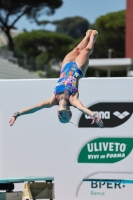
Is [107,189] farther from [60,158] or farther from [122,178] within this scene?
[60,158]

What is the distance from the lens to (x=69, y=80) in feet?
26.3

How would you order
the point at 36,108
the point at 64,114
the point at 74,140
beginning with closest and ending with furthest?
1. the point at 64,114
2. the point at 36,108
3. the point at 74,140

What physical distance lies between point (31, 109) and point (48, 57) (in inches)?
1708

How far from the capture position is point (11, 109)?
9039 mm

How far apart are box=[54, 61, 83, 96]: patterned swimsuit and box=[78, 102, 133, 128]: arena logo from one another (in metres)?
0.83

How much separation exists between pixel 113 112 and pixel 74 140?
818 millimetres

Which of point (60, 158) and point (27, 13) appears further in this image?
point (27, 13)

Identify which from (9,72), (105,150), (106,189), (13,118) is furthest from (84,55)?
(9,72)

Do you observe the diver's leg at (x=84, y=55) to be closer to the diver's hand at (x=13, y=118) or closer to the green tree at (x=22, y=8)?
the diver's hand at (x=13, y=118)

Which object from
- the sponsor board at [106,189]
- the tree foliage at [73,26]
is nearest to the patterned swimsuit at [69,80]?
the sponsor board at [106,189]

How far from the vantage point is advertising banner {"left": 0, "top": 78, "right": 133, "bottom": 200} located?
28.5 ft

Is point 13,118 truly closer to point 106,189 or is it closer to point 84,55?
point 84,55

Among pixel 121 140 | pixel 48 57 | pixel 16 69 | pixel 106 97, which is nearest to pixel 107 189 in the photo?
pixel 121 140

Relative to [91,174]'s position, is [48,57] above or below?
above
